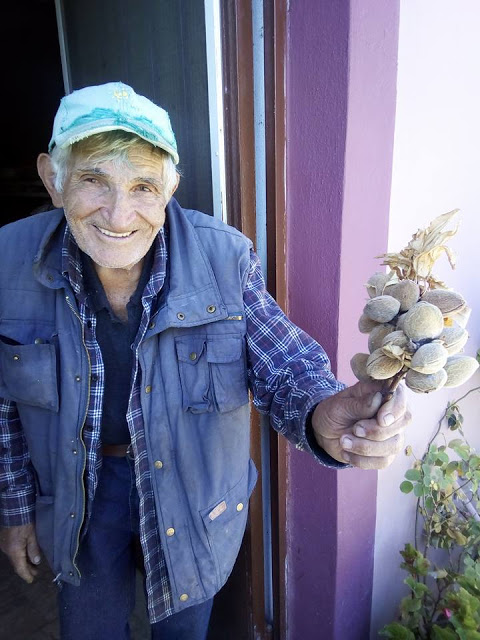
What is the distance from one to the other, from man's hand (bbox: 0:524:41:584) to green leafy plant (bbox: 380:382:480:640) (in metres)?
1.34

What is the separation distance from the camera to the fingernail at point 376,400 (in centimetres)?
81

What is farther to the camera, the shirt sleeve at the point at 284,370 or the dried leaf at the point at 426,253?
the shirt sleeve at the point at 284,370

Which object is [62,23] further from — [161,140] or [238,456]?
[238,456]

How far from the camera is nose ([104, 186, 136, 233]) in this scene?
46.1 inches

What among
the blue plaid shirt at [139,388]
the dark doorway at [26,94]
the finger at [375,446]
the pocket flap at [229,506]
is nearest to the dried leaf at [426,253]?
the finger at [375,446]

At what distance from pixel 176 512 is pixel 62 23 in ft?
8.07

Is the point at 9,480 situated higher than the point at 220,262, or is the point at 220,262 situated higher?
the point at 220,262

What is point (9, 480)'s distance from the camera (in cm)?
137

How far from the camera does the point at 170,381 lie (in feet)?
4.13

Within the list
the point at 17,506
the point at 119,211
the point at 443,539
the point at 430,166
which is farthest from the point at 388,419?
the point at 443,539

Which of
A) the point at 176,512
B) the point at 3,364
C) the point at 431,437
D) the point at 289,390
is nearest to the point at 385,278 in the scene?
the point at 289,390

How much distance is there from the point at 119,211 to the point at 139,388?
1.57 feet

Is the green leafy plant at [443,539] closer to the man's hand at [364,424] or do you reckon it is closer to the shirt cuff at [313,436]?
the shirt cuff at [313,436]

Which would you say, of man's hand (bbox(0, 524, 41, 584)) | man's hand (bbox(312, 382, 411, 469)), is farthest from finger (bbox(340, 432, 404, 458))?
man's hand (bbox(0, 524, 41, 584))
